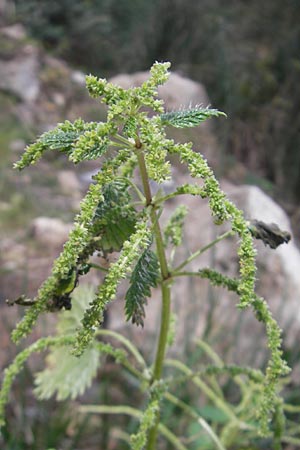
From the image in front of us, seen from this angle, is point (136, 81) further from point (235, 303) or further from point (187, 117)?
point (187, 117)

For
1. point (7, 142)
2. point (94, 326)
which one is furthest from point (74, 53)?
point (94, 326)

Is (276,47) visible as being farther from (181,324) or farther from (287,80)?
(181,324)

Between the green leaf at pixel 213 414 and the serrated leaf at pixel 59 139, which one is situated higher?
the serrated leaf at pixel 59 139

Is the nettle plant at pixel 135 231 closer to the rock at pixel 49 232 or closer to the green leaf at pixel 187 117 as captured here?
the green leaf at pixel 187 117

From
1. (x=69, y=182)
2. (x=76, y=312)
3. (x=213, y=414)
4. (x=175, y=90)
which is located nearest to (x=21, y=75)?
(x=175, y=90)

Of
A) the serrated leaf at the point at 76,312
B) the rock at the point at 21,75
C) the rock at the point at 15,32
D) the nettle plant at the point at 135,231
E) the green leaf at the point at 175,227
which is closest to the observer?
the nettle plant at the point at 135,231

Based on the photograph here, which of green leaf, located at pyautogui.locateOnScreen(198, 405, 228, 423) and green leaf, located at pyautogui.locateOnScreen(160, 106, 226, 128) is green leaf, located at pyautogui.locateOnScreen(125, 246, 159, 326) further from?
green leaf, located at pyautogui.locateOnScreen(198, 405, 228, 423)

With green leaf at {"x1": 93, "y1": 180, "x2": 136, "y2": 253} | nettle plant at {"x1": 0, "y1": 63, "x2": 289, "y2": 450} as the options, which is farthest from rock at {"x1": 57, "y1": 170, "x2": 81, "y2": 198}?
green leaf at {"x1": 93, "y1": 180, "x2": 136, "y2": 253}

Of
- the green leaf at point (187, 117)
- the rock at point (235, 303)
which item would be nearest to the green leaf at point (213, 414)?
the rock at point (235, 303)
